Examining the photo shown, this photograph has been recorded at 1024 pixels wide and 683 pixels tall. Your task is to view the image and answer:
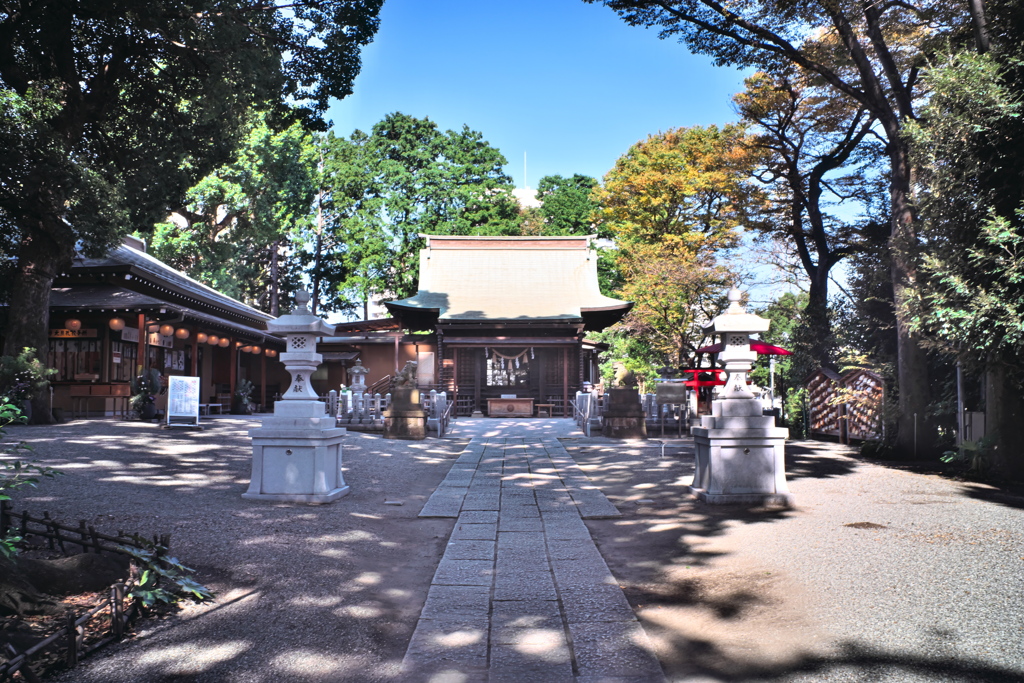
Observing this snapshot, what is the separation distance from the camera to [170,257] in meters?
28.4

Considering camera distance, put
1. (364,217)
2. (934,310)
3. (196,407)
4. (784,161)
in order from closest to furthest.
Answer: (934,310) < (196,407) < (784,161) < (364,217)

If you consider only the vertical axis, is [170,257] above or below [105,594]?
above

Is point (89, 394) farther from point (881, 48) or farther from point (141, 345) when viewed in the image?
point (881, 48)

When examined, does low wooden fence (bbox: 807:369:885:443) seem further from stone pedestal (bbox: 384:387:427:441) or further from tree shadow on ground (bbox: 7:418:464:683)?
tree shadow on ground (bbox: 7:418:464:683)

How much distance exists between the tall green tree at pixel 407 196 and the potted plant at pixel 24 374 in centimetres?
1971

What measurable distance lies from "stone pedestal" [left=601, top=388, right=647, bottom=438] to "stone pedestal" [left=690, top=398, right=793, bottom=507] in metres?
8.09

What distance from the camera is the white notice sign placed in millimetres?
14008

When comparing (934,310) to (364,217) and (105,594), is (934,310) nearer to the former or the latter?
(105,594)

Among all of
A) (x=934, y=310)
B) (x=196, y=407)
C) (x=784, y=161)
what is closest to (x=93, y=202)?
(x=196, y=407)

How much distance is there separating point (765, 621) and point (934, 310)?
7.15 m

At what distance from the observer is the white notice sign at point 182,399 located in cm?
1401

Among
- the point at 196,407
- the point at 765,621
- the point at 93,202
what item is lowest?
the point at 765,621

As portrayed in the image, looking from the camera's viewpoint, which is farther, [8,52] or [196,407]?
[196,407]

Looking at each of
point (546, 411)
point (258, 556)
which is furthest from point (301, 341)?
point (546, 411)
